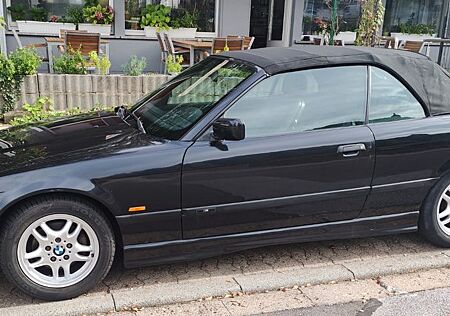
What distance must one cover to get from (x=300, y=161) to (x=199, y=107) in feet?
2.63

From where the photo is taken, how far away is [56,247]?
9.50 feet

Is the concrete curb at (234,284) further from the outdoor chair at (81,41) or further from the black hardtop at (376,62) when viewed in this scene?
the outdoor chair at (81,41)

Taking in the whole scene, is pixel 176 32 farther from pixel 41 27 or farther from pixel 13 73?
pixel 13 73

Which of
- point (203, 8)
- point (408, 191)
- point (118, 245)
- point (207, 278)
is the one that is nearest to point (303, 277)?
point (207, 278)

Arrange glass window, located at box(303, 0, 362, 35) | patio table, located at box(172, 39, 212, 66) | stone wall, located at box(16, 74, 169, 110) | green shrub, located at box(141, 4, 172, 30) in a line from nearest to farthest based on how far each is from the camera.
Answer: stone wall, located at box(16, 74, 169, 110), patio table, located at box(172, 39, 212, 66), green shrub, located at box(141, 4, 172, 30), glass window, located at box(303, 0, 362, 35)

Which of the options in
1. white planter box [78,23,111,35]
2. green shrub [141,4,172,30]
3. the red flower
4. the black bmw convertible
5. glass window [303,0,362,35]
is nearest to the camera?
the black bmw convertible

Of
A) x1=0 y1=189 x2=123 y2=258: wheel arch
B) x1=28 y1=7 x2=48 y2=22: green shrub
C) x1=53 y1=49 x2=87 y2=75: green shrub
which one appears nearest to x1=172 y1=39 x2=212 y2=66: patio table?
x1=53 y1=49 x2=87 y2=75: green shrub

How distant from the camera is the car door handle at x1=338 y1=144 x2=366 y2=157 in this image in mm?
3307

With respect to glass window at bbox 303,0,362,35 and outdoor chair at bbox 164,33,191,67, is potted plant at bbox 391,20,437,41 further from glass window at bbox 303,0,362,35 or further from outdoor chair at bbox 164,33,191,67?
outdoor chair at bbox 164,33,191,67

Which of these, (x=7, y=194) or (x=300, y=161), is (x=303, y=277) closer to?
(x=300, y=161)

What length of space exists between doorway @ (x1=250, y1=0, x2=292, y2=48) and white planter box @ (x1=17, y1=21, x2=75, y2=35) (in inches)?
187

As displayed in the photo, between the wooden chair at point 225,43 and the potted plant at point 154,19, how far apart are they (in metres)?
1.84

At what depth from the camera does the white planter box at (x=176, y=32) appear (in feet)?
33.8

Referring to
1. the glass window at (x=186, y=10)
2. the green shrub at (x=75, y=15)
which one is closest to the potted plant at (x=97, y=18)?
the green shrub at (x=75, y=15)
